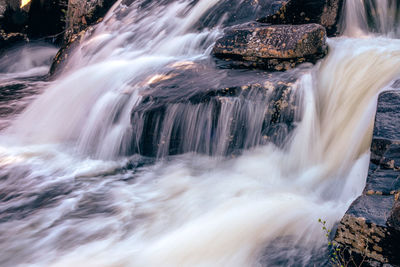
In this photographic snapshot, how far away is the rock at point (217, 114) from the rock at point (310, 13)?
1454 millimetres

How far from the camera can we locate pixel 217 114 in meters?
4.50

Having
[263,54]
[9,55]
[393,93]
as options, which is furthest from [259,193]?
[9,55]

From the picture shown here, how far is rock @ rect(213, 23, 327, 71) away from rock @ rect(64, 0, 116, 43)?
4.38 metres

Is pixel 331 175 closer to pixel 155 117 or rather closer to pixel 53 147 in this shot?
pixel 155 117

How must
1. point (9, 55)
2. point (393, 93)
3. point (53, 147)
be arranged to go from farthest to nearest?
point (9, 55), point (53, 147), point (393, 93)

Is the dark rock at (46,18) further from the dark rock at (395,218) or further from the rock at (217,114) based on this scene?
the dark rock at (395,218)

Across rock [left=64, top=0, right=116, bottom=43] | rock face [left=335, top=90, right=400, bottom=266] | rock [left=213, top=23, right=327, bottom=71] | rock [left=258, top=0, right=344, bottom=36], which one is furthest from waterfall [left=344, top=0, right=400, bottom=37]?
rock [left=64, top=0, right=116, bottom=43]

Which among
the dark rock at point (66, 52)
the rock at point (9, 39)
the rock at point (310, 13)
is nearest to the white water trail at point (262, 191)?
the rock at point (310, 13)

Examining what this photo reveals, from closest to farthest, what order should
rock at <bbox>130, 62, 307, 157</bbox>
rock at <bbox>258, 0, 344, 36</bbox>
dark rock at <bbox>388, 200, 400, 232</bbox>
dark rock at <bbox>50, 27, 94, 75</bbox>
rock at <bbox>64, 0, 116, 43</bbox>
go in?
dark rock at <bbox>388, 200, 400, 232</bbox> → rock at <bbox>130, 62, 307, 157</bbox> → rock at <bbox>258, 0, 344, 36</bbox> → dark rock at <bbox>50, 27, 94, 75</bbox> → rock at <bbox>64, 0, 116, 43</bbox>

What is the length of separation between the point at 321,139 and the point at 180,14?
4.15 m

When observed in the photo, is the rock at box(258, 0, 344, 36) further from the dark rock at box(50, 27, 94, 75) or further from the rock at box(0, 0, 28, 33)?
the rock at box(0, 0, 28, 33)

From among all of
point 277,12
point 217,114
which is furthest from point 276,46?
point 217,114

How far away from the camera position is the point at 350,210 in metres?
2.49

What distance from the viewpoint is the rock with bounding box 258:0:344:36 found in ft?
18.8
